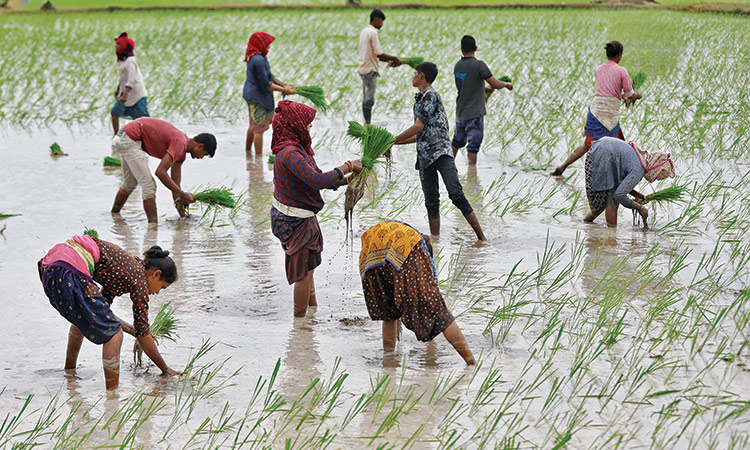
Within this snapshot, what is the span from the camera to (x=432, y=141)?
5520mm

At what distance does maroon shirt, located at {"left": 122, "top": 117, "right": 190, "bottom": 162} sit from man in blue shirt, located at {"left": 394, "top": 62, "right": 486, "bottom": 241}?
5.00 ft

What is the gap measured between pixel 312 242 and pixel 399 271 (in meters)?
0.83

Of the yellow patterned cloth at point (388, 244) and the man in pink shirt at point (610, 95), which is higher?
the man in pink shirt at point (610, 95)

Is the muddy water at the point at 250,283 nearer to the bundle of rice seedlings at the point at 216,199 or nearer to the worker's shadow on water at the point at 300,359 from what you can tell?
the worker's shadow on water at the point at 300,359

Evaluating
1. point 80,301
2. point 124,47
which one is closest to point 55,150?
point 124,47

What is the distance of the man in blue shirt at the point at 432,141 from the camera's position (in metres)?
5.39

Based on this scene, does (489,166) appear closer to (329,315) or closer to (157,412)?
(329,315)

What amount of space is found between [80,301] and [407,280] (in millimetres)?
1365

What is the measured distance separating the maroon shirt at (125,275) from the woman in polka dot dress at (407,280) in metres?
0.94

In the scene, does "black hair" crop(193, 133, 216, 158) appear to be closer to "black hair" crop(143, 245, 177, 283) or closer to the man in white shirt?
"black hair" crop(143, 245, 177, 283)

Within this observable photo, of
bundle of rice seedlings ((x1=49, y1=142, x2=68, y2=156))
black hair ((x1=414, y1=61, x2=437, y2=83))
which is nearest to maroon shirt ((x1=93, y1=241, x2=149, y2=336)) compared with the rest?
black hair ((x1=414, y1=61, x2=437, y2=83))

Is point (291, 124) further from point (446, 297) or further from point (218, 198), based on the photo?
point (218, 198)

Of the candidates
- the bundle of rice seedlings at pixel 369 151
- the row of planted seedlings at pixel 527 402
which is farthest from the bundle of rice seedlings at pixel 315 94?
the row of planted seedlings at pixel 527 402

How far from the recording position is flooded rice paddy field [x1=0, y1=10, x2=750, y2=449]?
10.7ft
